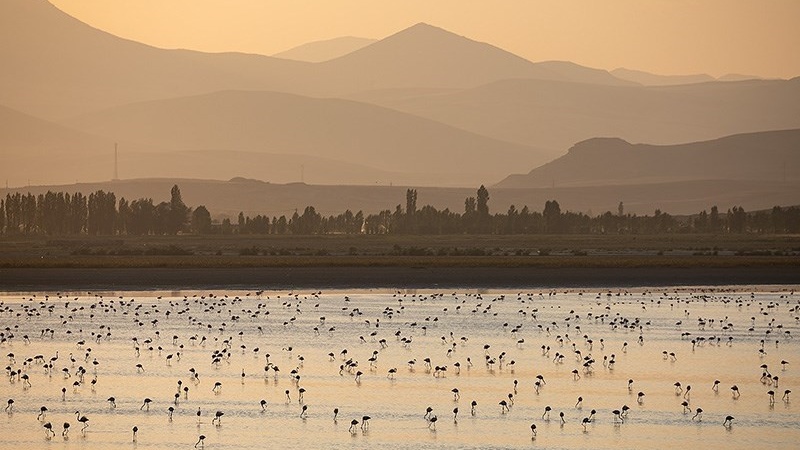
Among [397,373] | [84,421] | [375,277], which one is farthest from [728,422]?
[375,277]

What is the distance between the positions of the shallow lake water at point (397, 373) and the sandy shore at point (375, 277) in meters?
14.6

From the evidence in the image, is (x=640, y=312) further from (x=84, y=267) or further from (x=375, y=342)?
(x=84, y=267)

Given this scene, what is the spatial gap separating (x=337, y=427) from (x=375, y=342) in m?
16.2

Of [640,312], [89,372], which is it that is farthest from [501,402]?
[640,312]

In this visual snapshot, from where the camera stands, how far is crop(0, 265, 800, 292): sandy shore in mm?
81062

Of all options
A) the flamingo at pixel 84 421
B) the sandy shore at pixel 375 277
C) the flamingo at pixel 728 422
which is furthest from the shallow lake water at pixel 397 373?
the sandy shore at pixel 375 277

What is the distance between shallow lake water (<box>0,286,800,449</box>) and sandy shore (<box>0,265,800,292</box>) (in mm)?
14633

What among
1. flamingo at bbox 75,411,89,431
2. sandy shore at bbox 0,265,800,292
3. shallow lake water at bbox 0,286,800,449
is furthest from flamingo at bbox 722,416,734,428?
sandy shore at bbox 0,265,800,292

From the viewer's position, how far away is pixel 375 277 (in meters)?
87.8

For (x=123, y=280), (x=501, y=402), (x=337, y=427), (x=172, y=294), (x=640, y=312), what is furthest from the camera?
(x=123, y=280)

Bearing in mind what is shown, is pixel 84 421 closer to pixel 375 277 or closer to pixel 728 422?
pixel 728 422

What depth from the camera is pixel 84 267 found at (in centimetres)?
9712

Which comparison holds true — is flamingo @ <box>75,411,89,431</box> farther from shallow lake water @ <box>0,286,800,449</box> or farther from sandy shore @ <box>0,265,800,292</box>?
sandy shore @ <box>0,265,800,292</box>

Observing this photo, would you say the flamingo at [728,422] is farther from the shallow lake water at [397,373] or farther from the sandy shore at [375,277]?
the sandy shore at [375,277]
